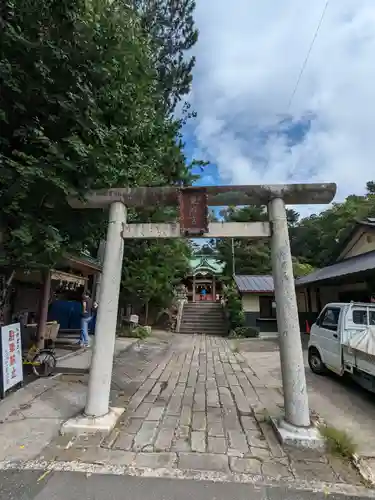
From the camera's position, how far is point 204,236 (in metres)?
4.34

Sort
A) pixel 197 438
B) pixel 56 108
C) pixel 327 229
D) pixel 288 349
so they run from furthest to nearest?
1. pixel 327 229
2. pixel 56 108
3. pixel 288 349
4. pixel 197 438

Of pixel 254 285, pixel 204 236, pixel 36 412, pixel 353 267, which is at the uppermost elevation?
pixel 254 285

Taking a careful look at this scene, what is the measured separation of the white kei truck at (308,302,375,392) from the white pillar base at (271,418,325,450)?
199cm

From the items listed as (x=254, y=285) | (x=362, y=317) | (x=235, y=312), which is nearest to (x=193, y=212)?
(x=362, y=317)

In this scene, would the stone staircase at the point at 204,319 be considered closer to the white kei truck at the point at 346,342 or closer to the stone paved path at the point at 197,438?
the white kei truck at the point at 346,342

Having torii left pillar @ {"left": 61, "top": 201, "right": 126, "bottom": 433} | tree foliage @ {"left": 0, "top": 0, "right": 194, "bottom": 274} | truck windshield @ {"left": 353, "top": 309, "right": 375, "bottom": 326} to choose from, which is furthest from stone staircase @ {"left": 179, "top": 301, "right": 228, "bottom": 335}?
Answer: tree foliage @ {"left": 0, "top": 0, "right": 194, "bottom": 274}

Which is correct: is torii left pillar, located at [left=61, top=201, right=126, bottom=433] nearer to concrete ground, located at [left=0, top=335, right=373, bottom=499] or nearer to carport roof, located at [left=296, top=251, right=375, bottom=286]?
concrete ground, located at [left=0, top=335, right=373, bottom=499]

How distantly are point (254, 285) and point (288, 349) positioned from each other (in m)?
13.9

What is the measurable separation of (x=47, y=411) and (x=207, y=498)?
3.12m

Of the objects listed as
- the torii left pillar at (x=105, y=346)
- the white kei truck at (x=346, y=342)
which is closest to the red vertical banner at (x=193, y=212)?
the torii left pillar at (x=105, y=346)

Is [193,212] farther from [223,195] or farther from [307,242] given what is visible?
[307,242]

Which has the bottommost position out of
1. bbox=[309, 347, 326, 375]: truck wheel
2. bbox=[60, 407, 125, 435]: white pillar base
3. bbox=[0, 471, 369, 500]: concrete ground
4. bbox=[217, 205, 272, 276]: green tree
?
bbox=[0, 471, 369, 500]: concrete ground

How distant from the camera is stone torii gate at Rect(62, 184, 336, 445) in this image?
3.84 m

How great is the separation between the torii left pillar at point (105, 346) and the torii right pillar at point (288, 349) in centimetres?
230
